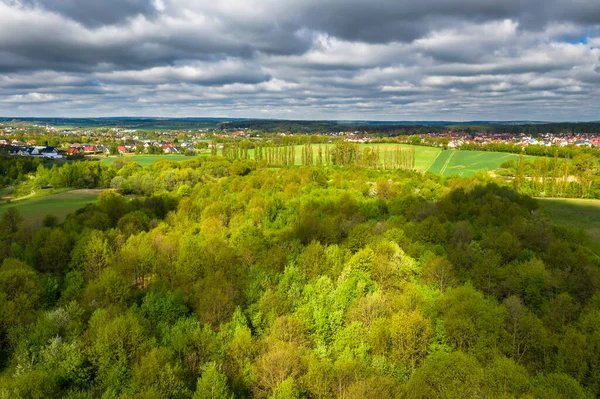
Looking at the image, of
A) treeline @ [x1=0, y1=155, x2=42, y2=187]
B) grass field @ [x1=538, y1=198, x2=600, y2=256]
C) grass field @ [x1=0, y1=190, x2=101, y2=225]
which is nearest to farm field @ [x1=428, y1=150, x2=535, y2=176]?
grass field @ [x1=538, y1=198, x2=600, y2=256]

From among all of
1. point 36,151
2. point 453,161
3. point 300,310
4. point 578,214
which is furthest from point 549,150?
point 36,151

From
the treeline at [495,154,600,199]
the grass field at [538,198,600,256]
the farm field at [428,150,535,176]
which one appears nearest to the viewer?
the grass field at [538,198,600,256]

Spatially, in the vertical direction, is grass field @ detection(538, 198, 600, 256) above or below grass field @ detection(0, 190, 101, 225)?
below

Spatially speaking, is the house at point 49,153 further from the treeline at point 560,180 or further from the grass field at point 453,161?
the treeline at point 560,180

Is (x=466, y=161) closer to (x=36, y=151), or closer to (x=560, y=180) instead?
(x=560, y=180)

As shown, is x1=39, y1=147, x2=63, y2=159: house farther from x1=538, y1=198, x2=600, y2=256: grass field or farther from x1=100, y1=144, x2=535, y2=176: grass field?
x1=538, y1=198, x2=600, y2=256: grass field

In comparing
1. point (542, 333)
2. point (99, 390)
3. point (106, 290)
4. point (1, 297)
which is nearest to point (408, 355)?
point (542, 333)

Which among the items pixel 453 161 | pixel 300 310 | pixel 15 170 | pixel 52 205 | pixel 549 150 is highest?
pixel 549 150
